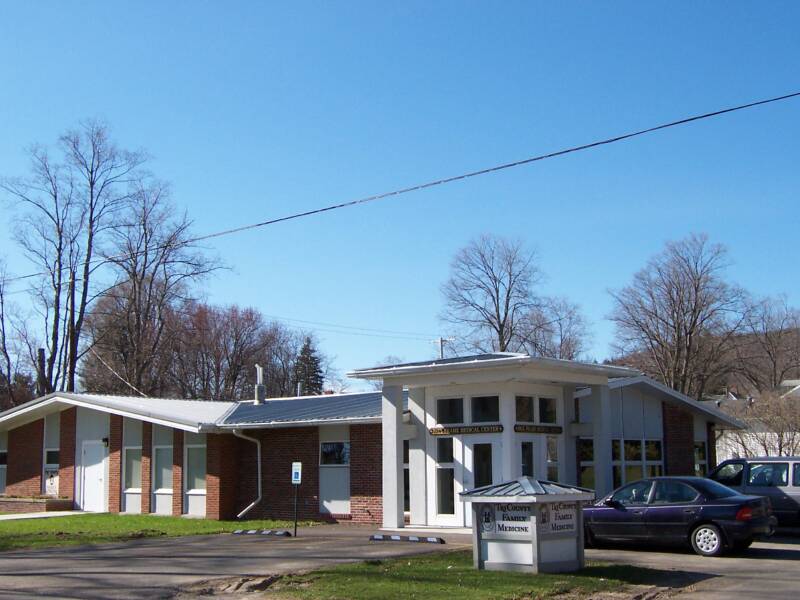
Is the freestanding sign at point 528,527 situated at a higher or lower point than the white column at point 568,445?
lower

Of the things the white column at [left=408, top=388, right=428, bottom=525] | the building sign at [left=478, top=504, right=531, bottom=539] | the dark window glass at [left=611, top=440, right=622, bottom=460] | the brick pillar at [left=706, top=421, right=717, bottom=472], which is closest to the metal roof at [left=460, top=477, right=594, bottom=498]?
the building sign at [left=478, top=504, right=531, bottom=539]

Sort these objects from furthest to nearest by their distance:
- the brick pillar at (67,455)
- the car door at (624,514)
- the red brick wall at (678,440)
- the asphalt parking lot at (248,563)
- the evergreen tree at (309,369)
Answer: the evergreen tree at (309,369) < the brick pillar at (67,455) < the red brick wall at (678,440) < the car door at (624,514) < the asphalt parking lot at (248,563)

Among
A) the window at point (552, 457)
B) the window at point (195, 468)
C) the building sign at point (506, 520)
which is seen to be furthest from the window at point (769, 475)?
the window at point (195, 468)

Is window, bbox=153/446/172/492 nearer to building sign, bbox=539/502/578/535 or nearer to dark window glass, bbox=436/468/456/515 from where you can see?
dark window glass, bbox=436/468/456/515

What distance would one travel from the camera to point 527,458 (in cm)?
2170

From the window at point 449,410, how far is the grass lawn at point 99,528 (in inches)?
187

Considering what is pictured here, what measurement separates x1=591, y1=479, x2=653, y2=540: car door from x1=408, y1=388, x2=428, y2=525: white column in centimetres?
581

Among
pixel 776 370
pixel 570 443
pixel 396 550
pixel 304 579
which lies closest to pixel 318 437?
pixel 570 443

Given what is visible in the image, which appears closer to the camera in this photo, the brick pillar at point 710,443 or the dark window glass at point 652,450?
the dark window glass at point 652,450

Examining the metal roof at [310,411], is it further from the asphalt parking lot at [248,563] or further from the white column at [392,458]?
the asphalt parking lot at [248,563]

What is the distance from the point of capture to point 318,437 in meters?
25.4

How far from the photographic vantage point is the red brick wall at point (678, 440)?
86.9 ft

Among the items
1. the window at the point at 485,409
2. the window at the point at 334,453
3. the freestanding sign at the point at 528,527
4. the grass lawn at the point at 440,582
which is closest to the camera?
the grass lawn at the point at 440,582

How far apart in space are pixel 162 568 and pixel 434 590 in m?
5.43
